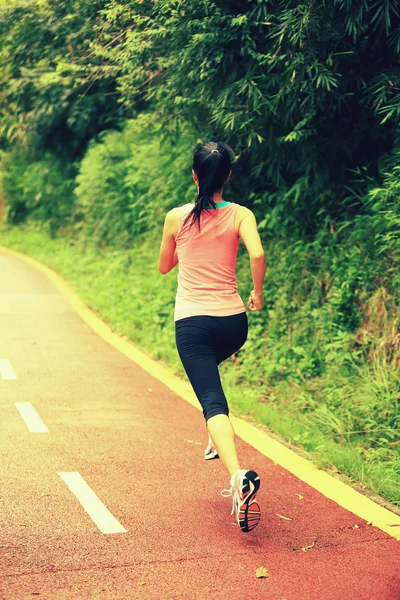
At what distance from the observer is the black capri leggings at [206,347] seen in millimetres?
4812

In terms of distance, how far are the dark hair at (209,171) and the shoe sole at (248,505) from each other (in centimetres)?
136

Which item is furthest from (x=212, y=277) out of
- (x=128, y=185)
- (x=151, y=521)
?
(x=128, y=185)

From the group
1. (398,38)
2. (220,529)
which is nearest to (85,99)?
(398,38)

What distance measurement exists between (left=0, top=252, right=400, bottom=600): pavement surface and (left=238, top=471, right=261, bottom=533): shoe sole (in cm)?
13

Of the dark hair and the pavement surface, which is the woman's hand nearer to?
the dark hair

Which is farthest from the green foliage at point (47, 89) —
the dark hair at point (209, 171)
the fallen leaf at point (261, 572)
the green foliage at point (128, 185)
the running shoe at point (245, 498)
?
the fallen leaf at point (261, 572)

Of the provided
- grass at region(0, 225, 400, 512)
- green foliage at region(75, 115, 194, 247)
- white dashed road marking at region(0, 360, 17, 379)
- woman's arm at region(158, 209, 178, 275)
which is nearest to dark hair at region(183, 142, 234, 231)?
woman's arm at region(158, 209, 178, 275)

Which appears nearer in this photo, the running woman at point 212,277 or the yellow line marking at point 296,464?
the running woman at point 212,277

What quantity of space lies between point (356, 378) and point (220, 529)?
3.08 meters

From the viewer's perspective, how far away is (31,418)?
7.33 metres

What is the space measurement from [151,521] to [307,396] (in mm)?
3161

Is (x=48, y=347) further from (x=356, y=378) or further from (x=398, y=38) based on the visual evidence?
(x=398, y=38)

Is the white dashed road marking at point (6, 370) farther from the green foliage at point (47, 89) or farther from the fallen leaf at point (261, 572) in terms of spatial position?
the fallen leaf at point (261, 572)

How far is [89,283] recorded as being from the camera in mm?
17781
